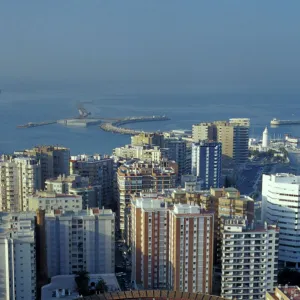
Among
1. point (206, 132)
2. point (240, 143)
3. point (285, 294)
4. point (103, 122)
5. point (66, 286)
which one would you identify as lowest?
point (66, 286)

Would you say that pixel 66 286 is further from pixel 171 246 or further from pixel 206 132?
pixel 206 132

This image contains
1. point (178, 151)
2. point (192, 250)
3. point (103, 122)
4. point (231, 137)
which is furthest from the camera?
point (103, 122)

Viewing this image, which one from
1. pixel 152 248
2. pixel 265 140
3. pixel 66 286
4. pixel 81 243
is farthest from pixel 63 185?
pixel 265 140

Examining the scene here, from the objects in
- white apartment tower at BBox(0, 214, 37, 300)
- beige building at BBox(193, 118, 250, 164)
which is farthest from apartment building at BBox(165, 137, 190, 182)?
white apartment tower at BBox(0, 214, 37, 300)

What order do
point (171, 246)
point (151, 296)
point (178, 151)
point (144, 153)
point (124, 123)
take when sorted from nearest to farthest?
point (151, 296) < point (171, 246) < point (144, 153) < point (178, 151) < point (124, 123)

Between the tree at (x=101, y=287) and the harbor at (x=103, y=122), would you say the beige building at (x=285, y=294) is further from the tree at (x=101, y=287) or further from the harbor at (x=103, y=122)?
the harbor at (x=103, y=122)

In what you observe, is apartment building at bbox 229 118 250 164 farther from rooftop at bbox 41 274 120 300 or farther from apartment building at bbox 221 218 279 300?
rooftop at bbox 41 274 120 300

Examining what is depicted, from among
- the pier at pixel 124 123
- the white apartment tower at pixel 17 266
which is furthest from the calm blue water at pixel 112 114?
the white apartment tower at pixel 17 266
